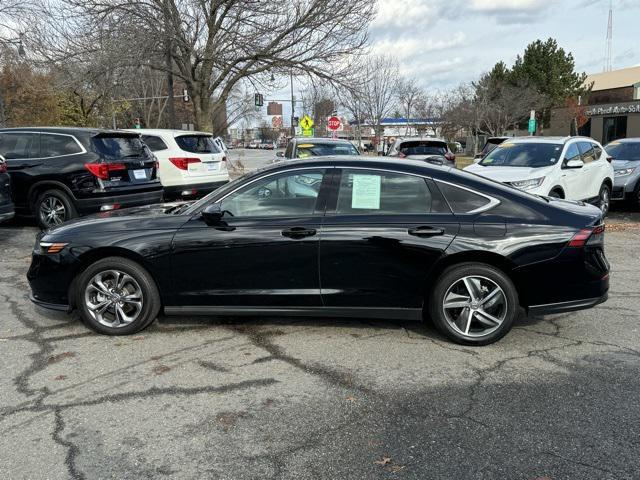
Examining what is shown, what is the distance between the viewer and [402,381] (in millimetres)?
3879

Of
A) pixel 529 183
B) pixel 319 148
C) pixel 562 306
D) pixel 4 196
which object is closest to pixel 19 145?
pixel 4 196

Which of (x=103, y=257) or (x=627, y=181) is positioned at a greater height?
(x=627, y=181)

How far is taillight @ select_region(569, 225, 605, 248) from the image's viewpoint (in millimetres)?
4340

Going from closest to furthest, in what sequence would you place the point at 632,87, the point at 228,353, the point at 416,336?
the point at 228,353 → the point at 416,336 → the point at 632,87

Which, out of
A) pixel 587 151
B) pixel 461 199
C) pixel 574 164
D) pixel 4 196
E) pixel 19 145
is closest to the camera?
pixel 461 199

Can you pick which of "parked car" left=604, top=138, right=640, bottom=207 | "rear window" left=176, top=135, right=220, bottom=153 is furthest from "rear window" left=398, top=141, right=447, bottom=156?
"rear window" left=176, top=135, right=220, bottom=153

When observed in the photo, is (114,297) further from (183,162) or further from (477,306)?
(183,162)

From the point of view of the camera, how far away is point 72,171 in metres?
8.77

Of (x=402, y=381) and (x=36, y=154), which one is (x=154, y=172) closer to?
(x=36, y=154)

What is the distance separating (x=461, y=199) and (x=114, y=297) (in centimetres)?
308

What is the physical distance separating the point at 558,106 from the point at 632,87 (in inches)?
244

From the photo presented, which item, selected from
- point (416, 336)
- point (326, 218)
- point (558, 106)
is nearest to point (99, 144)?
point (326, 218)

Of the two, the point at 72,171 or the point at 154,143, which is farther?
the point at 154,143

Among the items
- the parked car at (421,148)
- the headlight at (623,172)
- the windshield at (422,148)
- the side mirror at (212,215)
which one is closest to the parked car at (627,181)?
the headlight at (623,172)
